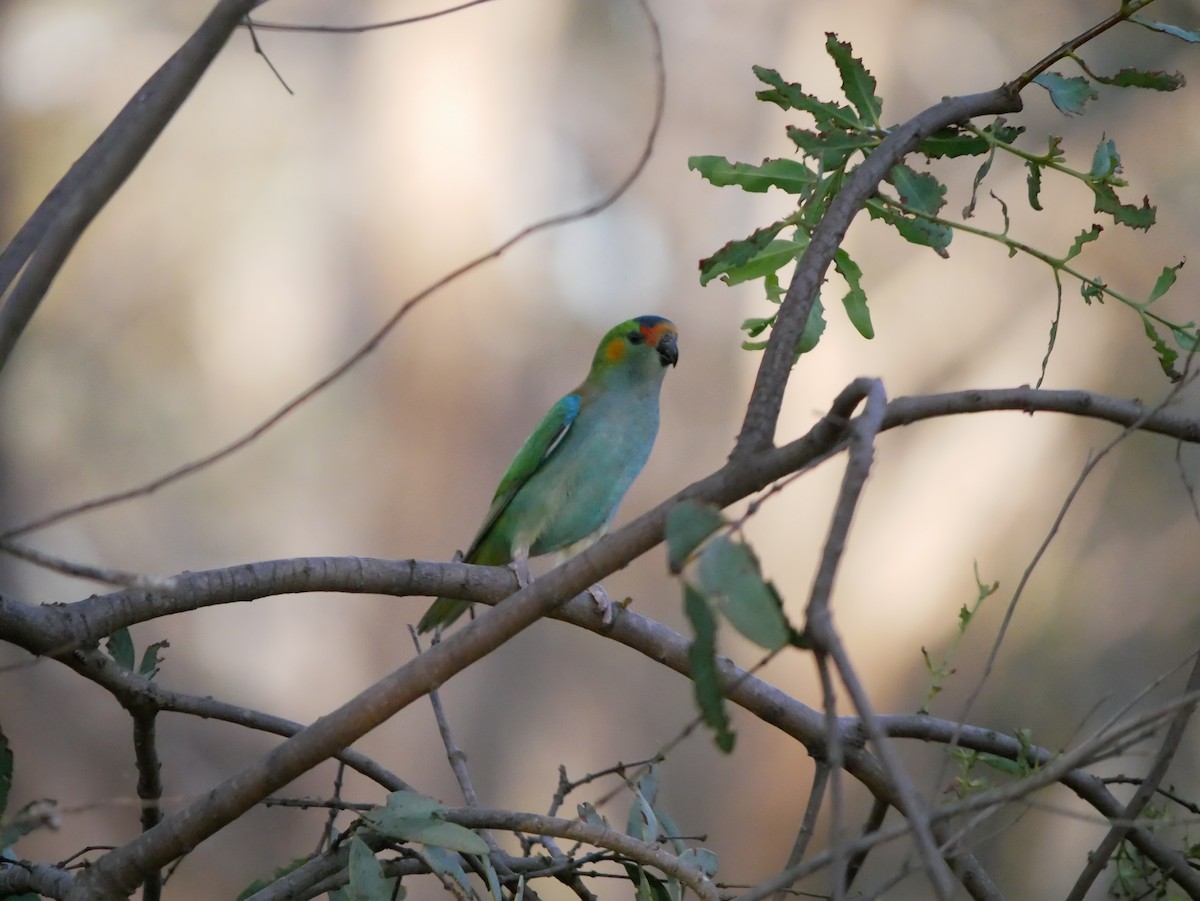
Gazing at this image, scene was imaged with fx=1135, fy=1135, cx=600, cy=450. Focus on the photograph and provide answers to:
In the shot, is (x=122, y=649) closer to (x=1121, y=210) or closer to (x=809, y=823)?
(x=809, y=823)

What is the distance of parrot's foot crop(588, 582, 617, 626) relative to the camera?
6.51ft

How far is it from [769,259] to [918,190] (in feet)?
0.85

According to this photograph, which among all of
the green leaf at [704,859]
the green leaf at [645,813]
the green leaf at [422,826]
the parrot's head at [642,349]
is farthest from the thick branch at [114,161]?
the parrot's head at [642,349]

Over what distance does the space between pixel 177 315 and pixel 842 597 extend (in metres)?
3.39

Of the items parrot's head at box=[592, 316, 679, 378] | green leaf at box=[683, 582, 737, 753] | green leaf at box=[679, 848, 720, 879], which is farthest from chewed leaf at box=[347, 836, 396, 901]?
parrot's head at box=[592, 316, 679, 378]

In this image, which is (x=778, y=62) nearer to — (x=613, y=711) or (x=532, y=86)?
(x=532, y=86)

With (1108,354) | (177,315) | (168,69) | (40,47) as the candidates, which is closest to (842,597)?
(1108,354)

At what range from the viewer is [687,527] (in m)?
0.98

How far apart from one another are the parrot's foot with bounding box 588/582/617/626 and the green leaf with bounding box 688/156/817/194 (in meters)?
0.72

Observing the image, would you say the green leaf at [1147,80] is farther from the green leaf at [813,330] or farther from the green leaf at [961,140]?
the green leaf at [813,330]

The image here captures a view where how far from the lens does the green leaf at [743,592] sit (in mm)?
928

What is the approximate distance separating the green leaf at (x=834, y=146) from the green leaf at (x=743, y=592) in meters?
1.04

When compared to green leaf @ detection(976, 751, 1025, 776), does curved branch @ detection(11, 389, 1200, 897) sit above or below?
above

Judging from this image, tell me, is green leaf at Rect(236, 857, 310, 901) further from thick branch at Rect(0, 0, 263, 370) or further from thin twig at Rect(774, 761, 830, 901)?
thick branch at Rect(0, 0, 263, 370)
